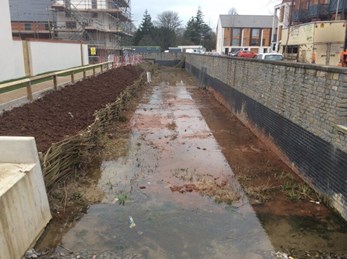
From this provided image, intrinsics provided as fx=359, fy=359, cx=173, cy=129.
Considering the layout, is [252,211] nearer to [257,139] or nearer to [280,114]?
[280,114]

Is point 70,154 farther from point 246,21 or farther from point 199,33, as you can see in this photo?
point 199,33

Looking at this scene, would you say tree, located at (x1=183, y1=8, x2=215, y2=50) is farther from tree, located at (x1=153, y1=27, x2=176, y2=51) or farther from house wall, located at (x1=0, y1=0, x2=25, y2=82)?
house wall, located at (x1=0, y1=0, x2=25, y2=82)

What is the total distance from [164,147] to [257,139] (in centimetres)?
274

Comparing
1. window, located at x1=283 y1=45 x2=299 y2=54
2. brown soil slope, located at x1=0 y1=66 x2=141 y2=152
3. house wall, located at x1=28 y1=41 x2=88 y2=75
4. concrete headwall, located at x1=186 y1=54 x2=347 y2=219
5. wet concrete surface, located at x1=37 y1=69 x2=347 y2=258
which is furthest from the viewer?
window, located at x1=283 y1=45 x2=299 y2=54

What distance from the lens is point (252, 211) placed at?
5586 millimetres

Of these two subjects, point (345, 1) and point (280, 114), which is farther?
point (345, 1)

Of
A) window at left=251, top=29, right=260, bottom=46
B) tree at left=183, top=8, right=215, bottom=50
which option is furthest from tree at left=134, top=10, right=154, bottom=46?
window at left=251, top=29, right=260, bottom=46

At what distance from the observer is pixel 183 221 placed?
5250 mm

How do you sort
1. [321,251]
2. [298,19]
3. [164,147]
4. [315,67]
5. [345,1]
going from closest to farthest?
[321,251]
[315,67]
[164,147]
[345,1]
[298,19]

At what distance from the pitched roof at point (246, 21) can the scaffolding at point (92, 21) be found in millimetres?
29900

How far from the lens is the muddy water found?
4570 mm

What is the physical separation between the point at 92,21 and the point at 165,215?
131 ft

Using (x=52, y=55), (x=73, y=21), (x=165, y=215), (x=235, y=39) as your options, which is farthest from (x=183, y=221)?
(x=235, y=39)

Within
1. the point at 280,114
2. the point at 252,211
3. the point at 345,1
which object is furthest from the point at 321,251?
the point at 345,1
